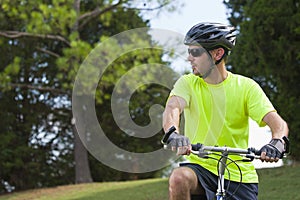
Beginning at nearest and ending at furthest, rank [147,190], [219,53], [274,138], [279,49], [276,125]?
1. [274,138]
2. [276,125]
3. [219,53]
4. [147,190]
5. [279,49]

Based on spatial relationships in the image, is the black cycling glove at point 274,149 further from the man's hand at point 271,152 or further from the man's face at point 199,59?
the man's face at point 199,59

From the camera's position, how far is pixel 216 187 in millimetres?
3455

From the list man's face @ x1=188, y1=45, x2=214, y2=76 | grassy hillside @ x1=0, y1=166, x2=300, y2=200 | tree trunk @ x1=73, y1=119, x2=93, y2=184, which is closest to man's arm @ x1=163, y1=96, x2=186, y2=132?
man's face @ x1=188, y1=45, x2=214, y2=76

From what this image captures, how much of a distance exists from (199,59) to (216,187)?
730mm

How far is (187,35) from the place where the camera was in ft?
11.5

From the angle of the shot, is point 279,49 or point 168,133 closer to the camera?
point 168,133

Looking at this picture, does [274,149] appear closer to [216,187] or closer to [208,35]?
[216,187]

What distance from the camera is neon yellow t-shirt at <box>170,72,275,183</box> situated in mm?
3537

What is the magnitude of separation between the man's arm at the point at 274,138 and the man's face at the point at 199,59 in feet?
1.46

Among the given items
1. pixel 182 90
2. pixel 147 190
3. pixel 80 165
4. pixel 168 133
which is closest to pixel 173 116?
pixel 182 90

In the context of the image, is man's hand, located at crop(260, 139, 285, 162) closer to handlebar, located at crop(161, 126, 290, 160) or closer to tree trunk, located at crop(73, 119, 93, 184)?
handlebar, located at crop(161, 126, 290, 160)

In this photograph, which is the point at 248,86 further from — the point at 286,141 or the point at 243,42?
the point at 243,42

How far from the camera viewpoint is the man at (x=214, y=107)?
3.46m

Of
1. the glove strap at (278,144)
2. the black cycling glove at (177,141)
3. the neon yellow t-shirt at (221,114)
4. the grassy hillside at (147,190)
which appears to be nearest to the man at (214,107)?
the neon yellow t-shirt at (221,114)
